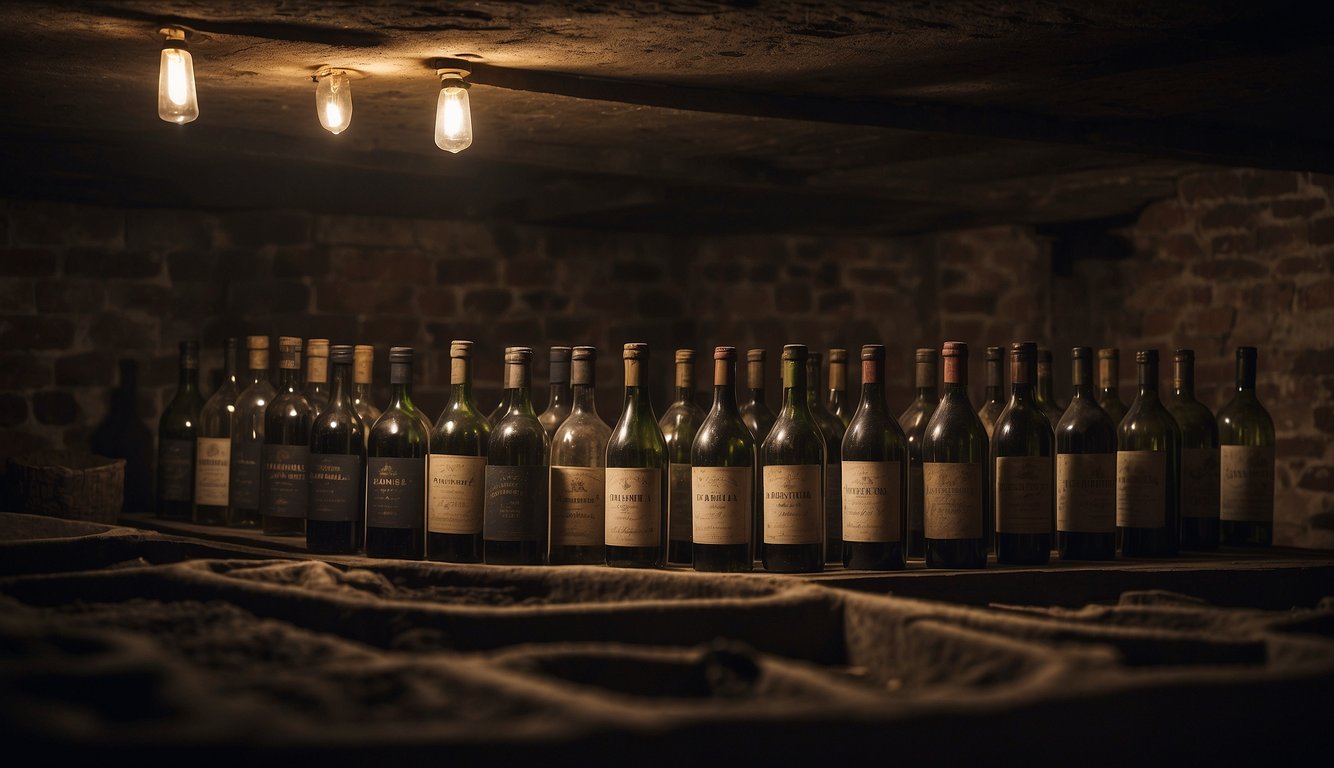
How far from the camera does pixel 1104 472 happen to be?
2521mm

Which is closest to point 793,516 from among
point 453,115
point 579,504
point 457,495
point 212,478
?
point 579,504

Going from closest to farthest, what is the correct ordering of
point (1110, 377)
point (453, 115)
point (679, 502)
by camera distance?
point (679, 502) < point (453, 115) < point (1110, 377)

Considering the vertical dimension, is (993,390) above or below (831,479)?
above


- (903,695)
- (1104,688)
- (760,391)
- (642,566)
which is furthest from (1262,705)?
(760,391)

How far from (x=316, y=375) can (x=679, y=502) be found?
91 centimetres

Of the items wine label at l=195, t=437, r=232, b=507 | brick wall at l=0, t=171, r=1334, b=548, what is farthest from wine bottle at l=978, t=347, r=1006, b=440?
wine label at l=195, t=437, r=232, b=507

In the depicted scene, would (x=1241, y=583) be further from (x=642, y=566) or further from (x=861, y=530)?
(x=642, y=566)

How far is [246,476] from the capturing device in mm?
3113

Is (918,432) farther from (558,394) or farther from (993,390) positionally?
(558,394)

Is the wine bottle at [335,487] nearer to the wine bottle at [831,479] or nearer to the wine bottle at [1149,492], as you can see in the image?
the wine bottle at [831,479]

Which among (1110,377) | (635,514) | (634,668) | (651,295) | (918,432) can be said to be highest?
(651,295)

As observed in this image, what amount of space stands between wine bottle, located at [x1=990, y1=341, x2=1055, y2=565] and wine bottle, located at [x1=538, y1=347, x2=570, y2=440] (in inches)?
32.5

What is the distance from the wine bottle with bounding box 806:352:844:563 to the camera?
2531mm

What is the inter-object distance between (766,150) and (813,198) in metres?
0.65
